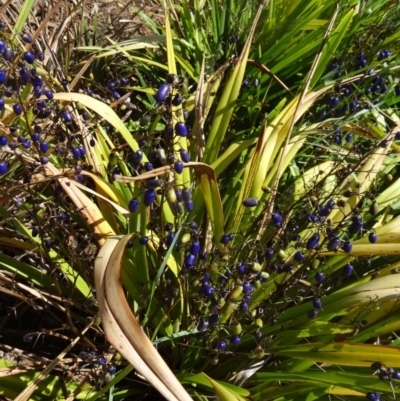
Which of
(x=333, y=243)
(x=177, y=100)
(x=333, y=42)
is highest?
(x=177, y=100)

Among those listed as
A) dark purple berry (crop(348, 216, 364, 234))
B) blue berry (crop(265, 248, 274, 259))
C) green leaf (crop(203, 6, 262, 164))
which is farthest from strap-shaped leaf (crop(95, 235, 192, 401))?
green leaf (crop(203, 6, 262, 164))

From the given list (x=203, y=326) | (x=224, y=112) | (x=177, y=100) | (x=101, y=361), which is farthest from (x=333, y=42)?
(x=101, y=361)

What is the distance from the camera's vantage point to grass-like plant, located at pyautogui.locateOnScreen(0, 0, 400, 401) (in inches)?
58.6

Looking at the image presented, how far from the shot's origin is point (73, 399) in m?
1.76

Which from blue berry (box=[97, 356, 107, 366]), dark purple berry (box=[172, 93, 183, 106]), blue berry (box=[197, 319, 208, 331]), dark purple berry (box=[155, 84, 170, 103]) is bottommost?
blue berry (box=[197, 319, 208, 331])

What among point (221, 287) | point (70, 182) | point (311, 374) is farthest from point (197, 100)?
point (311, 374)

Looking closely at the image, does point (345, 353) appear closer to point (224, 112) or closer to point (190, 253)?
point (190, 253)

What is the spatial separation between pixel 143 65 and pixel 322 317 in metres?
1.60

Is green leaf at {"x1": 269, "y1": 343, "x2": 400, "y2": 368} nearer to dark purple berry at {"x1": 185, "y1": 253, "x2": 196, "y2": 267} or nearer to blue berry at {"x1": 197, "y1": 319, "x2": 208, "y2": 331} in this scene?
blue berry at {"x1": 197, "y1": 319, "x2": 208, "y2": 331}

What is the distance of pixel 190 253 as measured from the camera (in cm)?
152

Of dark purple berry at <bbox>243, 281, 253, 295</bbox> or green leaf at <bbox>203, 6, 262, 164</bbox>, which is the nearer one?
dark purple berry at <bbox>243, 281, 253, 295</bbox>

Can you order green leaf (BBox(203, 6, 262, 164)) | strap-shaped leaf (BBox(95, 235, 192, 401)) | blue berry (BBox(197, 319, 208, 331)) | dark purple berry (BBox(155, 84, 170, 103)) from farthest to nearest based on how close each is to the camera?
green leaf (BBox(203, 6, 262, 164)) < blue berry (BBox(197, 319, 208, 331)) < dark purple berry (BBox(155, 84, 170, 103)) < strap-shaped leaf (BBox(95, 235, 192, 401))

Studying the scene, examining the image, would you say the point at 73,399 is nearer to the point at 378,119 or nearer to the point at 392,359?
the point at 392,359

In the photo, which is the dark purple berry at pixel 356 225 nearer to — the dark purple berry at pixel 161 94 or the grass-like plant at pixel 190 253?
the grass-like plant at pixel 190 253
